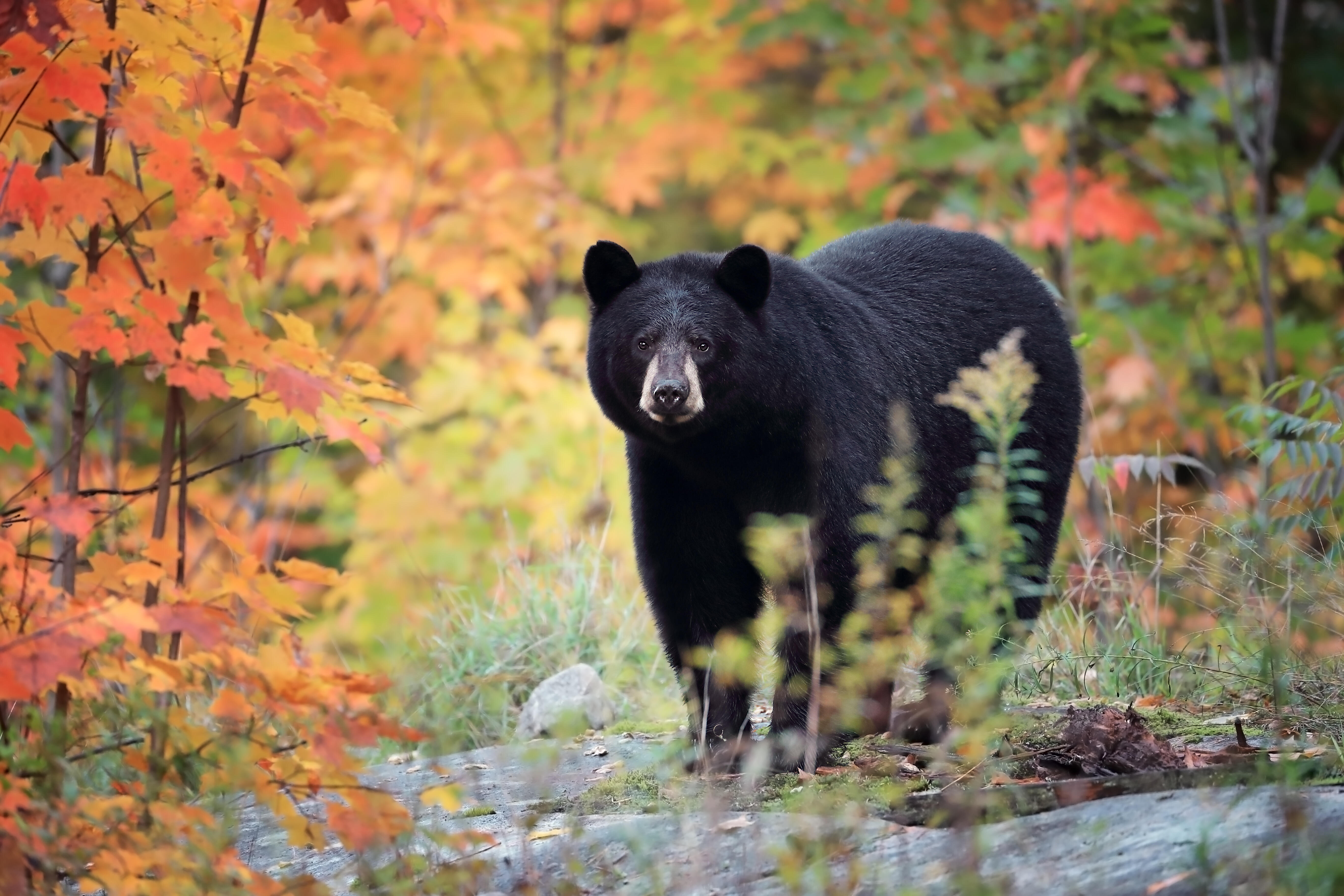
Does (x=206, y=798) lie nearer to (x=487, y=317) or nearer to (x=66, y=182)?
(x=66, y=182)

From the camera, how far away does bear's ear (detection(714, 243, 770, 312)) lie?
14.5 feet

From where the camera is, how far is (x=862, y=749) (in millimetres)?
4430

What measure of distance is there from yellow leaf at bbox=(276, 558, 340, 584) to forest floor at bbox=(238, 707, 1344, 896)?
53 centimetres

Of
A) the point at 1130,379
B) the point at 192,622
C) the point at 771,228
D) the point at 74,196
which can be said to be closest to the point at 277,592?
the point at 192,622

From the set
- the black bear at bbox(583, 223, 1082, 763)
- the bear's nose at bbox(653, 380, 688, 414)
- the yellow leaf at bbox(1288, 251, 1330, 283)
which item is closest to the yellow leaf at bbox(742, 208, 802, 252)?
the yellow leaf at bbox(1288, 251, 1330, 283)

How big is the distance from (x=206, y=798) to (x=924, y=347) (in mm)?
2828

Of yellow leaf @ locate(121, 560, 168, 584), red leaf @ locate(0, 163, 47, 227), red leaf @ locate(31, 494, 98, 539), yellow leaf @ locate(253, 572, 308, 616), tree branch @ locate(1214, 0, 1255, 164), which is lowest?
yellow leaf @ locate(253, 572, 308, 616)

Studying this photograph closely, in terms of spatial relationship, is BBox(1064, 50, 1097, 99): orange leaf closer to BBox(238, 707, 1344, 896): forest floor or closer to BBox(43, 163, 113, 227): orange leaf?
BBox(238, 707, 1344, 896): forest floor

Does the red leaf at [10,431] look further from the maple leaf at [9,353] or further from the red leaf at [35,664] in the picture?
the red leaf at [35,664]

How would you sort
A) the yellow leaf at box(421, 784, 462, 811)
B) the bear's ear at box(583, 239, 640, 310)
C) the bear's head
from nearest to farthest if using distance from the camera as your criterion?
1. the yellow leaf at box(421, 784, 462, 811)
2. the bear's head
3. the bear's ear at box(583, 239, 640, 310)

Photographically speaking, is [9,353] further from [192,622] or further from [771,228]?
[771,228]

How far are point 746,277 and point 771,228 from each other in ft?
21.8

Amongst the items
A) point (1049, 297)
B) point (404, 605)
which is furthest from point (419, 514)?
point (1049, 297)

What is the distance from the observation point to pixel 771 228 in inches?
432
